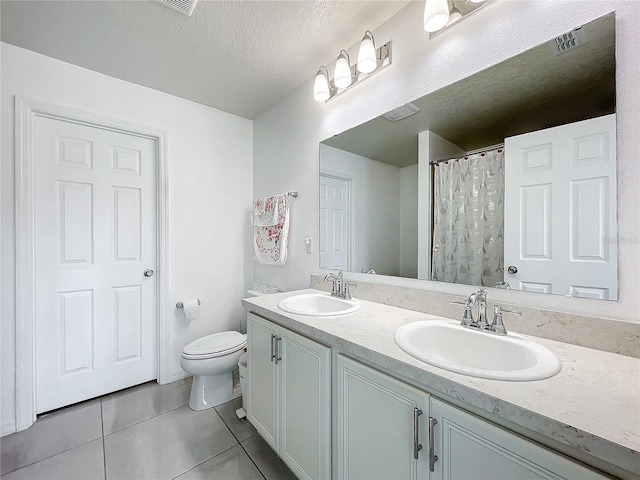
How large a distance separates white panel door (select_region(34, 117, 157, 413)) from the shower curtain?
2129 mm

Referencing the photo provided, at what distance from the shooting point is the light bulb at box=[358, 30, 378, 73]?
1.39m

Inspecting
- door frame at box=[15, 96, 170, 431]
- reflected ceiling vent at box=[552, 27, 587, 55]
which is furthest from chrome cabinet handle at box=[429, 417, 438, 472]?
door frame at box=[15, 96, 170, 431]

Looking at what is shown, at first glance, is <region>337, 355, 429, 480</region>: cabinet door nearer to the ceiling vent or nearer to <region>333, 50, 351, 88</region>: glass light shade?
<region>333, 50, 351, 88</region>: glass light shade

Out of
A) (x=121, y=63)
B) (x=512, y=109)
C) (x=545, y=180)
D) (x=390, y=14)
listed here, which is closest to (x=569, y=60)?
(x=512, y=109)

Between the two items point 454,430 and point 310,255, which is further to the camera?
point 310,255

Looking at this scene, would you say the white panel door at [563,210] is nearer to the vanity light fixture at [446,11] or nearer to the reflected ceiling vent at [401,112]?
the reflected ceiling vent at [401,112]

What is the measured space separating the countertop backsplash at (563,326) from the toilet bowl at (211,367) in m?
1.30

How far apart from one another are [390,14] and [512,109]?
852mm

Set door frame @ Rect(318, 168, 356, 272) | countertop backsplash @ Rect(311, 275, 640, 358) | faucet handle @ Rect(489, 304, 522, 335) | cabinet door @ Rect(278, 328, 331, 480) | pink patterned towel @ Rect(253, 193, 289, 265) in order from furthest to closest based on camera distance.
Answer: pink patterned towel @ Rect(253, 193, 289, 265) < door frame @ Rect(318, 168, 356, 272) < cabinet door @ Rect(278, 328, 331, 480) < faucet handle @ Rect(489, 304, 522, 335) < countertop backsplash @ Rect(311, 275, 640, 358)

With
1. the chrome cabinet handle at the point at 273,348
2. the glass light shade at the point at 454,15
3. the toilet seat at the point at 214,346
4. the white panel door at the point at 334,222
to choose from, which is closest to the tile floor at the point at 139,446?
the toilet seat at the point at 214,346

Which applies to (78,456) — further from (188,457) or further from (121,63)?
(121,63)

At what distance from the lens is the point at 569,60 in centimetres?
92

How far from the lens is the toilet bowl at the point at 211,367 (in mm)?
1735

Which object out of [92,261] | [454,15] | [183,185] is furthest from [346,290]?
[92,261]
